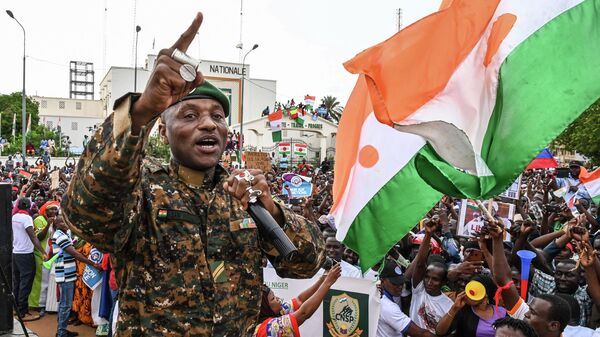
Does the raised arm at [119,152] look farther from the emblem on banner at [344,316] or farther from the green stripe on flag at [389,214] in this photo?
the emblem on banner at [344,316]

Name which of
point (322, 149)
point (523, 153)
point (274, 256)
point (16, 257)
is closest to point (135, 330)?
point (274, 256)

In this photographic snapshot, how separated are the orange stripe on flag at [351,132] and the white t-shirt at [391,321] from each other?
3.33ft

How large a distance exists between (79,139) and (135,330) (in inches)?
3042

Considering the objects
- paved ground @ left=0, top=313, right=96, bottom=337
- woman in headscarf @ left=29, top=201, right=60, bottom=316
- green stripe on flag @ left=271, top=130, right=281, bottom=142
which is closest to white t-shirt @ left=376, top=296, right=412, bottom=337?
paved ground @ left=0, top=313, right=96, bottom=337

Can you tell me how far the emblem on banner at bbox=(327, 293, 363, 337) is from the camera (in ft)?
15.9

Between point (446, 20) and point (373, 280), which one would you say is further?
point (373, 280)

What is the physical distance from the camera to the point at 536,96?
127 inches

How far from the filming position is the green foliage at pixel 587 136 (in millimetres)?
26186

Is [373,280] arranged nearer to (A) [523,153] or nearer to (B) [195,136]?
(A) [523,153]

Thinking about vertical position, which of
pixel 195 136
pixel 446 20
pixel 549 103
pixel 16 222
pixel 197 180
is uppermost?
pixel 446 20

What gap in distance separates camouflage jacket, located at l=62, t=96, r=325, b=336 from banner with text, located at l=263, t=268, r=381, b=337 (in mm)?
2803

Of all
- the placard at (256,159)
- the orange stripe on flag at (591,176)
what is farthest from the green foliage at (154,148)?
the orange stripe on flag at (591,176)

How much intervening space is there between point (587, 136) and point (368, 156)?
26.1 metres

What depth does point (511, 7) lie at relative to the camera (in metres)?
3.55
